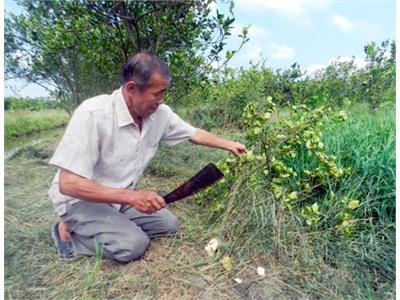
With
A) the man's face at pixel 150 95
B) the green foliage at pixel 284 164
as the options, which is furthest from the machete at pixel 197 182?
the man's face at pixel 150 95

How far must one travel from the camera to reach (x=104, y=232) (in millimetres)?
1742

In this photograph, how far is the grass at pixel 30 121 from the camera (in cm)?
182

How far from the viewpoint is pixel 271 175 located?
6.34ft

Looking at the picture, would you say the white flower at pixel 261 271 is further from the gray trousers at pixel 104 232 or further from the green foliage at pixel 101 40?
the green foliage at pixel 101 40

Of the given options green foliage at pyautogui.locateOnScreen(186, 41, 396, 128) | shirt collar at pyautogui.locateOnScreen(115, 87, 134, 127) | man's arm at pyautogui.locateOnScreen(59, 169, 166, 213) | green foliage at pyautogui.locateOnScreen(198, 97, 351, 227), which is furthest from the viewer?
green foliage at pyautogui.locateOnScreen(186, 41, 396, 128)

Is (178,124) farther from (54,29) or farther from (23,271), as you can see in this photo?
(23,271)

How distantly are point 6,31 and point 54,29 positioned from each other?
0.21m

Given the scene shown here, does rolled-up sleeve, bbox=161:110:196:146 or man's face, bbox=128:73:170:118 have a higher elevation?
man's face, bbox=128:73:170:118

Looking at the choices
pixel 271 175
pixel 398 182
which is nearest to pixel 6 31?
pixel 271 175

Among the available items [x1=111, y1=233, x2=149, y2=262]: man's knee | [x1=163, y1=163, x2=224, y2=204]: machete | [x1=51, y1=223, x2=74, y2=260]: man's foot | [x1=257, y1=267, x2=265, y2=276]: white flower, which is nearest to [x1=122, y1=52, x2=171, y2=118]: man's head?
[x1=163, y1=163, x2=224, y2=204]: machete

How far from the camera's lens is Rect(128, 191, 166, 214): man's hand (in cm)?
153

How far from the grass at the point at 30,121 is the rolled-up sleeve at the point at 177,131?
52 cm

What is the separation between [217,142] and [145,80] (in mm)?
510

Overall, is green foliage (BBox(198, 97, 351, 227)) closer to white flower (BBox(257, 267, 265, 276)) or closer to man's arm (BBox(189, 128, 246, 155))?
man's arm (BBox(189, 128, 246, 155))
